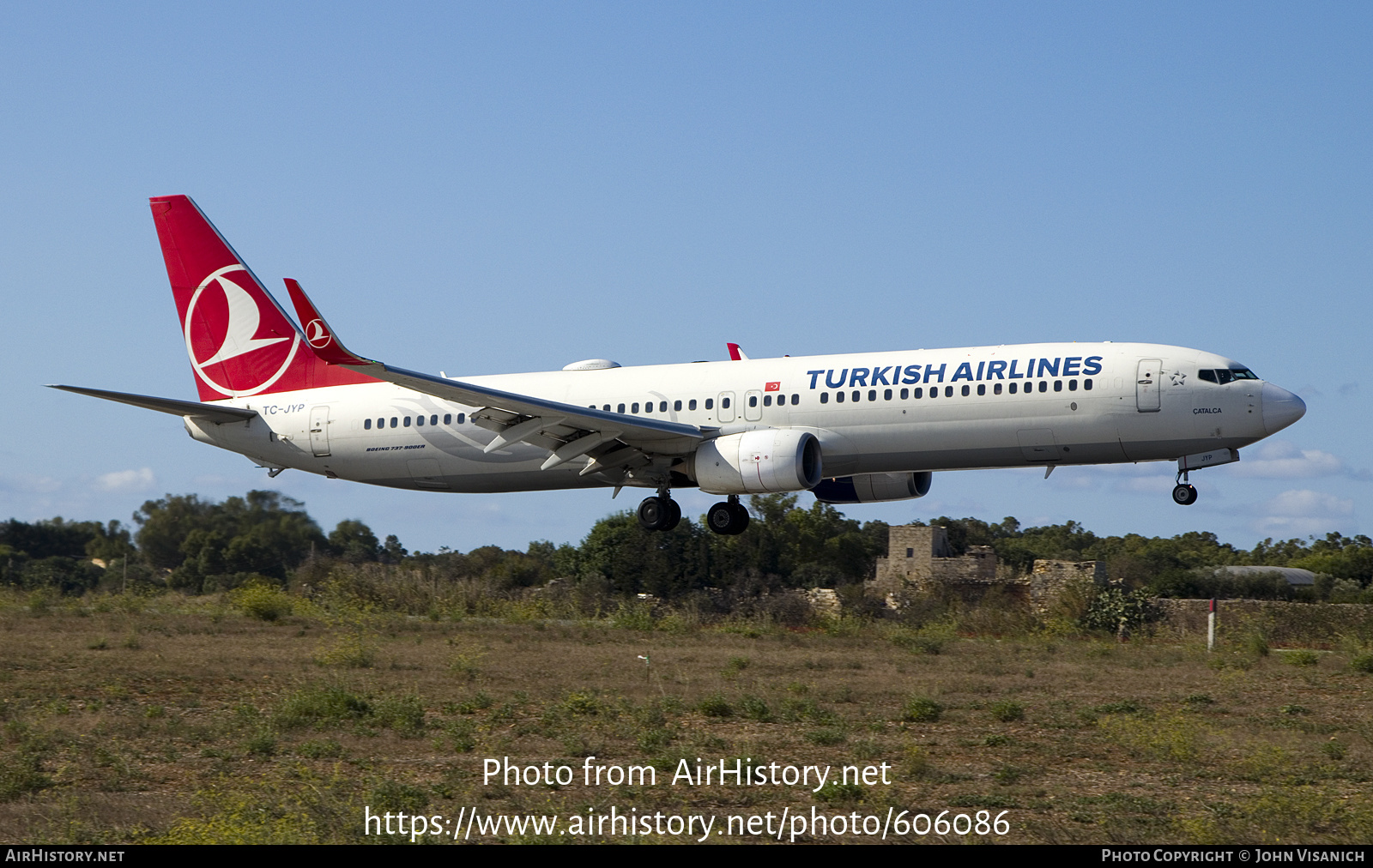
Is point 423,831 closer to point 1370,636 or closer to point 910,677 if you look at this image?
point 910,677

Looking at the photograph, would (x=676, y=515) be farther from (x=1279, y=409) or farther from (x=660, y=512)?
(x=1279, y=409)

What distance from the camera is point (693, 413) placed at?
31.0 metres

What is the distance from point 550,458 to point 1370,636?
21.5m

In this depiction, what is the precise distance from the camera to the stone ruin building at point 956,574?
147 feet

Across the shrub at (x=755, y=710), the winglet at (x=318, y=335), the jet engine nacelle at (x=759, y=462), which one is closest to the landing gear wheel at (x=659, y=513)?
the jet engine nacelle at (x=759, y=462)

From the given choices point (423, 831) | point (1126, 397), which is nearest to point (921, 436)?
point (1126, 397)

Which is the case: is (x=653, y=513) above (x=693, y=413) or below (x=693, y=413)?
below

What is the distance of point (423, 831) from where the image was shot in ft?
42.5

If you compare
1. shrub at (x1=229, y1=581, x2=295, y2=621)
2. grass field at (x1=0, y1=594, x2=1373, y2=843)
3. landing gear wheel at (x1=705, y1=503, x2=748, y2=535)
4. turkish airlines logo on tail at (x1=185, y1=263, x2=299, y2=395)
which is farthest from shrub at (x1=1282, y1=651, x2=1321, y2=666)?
shrub at (x1=229, y1=581, x2=295, y2=621)

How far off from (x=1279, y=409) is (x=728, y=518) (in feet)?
40.0

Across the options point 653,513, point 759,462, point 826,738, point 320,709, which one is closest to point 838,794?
point 826,738

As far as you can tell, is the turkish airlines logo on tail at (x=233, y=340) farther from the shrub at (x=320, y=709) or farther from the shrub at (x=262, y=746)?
the shrub at (x=262, y=746)

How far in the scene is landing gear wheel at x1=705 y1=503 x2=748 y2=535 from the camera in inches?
1268

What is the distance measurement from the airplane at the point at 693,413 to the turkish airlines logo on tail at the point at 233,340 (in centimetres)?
5
